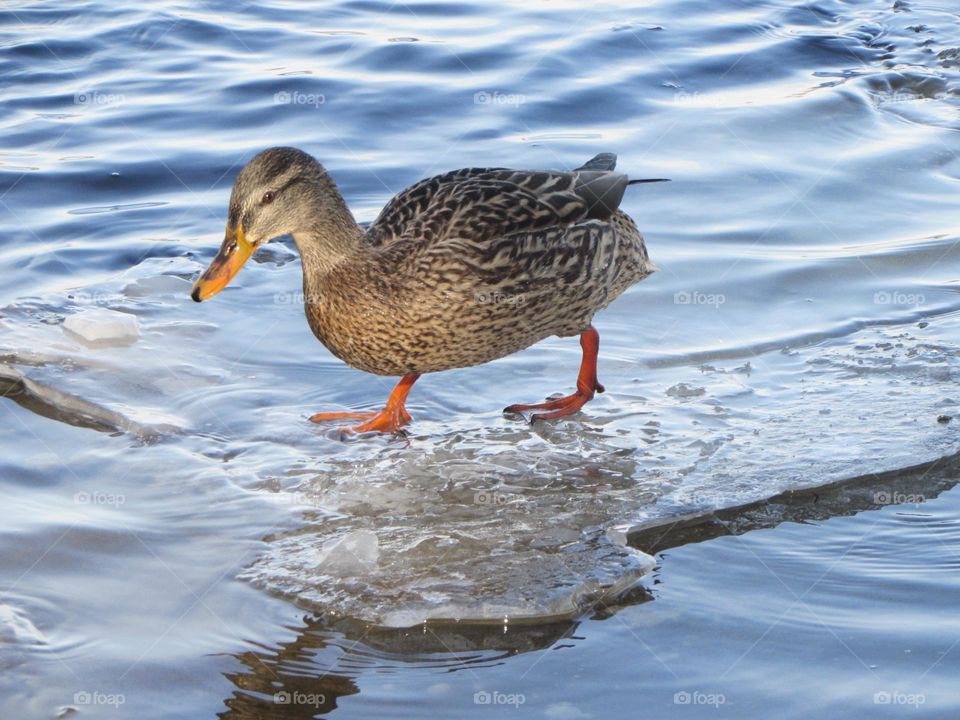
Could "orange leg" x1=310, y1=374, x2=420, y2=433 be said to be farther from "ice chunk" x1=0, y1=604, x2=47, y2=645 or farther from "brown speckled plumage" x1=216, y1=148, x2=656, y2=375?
"ice chunk" x1=0, y1=604, x2=47, y2=645

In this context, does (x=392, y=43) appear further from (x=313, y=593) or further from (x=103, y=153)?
(x=313, y=593)

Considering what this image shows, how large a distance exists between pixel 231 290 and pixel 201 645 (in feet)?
10.1

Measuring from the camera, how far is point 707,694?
351 cm

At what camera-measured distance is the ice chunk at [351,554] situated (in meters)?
4.16

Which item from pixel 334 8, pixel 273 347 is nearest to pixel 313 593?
pixel 273 347
